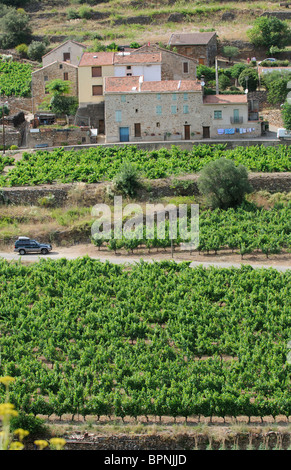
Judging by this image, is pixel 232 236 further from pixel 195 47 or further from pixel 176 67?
pixel 195 47

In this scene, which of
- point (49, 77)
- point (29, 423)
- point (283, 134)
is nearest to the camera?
point (29, 423)

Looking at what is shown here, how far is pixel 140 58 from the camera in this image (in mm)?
52750

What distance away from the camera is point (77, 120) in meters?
51.7

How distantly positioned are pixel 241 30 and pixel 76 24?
15.3 m

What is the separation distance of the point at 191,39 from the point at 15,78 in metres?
13.2

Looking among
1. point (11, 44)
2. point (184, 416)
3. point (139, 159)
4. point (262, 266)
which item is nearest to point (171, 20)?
point (11, 44)

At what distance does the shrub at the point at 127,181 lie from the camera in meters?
42.1

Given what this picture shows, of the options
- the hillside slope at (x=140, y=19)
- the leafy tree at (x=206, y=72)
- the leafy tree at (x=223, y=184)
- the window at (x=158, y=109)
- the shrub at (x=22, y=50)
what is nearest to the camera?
the leafy tree at (x=223, y=184)

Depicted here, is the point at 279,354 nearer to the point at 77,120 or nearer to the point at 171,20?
the point at 77,120

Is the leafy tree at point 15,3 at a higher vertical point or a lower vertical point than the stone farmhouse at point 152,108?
higher

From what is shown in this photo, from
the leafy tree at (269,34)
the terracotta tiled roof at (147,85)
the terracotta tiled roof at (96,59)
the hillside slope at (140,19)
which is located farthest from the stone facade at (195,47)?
the terracotta tiled roof at (147,85)

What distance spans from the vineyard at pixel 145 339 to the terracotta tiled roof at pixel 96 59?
70.4 ft

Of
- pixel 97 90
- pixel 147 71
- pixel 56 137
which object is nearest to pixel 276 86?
pixel 147 71

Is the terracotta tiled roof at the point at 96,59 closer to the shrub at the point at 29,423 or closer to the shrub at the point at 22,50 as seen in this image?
the shrub at the point at 22,50
